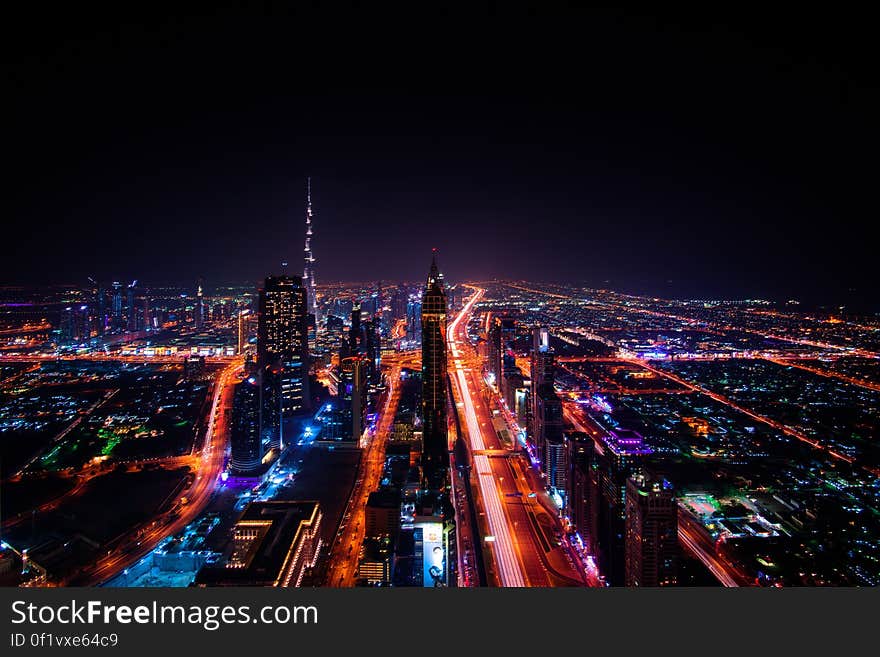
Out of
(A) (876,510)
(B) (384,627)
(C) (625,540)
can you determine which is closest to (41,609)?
(B) (384,627)

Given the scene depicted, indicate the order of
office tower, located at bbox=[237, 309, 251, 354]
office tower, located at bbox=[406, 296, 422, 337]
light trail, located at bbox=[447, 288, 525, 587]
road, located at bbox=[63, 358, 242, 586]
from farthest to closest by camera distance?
office tower, located at bbox=[406, 296, 422, 337] → office tower, located at bbox=[237, 309, 251, 354] → light trail, located at bbox=[447, 288, 525, 587] → road, located at bbox=[63, 358, 242, 586]

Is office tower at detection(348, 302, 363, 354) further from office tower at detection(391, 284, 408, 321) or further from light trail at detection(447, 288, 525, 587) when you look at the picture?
office tower at detection(391, 284, 408, 321)

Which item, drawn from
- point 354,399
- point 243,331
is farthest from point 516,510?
point 243,331

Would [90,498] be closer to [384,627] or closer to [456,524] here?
[456,524]

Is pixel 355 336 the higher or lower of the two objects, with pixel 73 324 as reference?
lower

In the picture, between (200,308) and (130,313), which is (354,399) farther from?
(130,313)

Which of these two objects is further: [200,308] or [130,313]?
[200,308]

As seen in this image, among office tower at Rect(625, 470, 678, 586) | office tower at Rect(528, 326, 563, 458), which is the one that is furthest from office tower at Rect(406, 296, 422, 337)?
office tower at Rect(625, 470, 678, 586)
